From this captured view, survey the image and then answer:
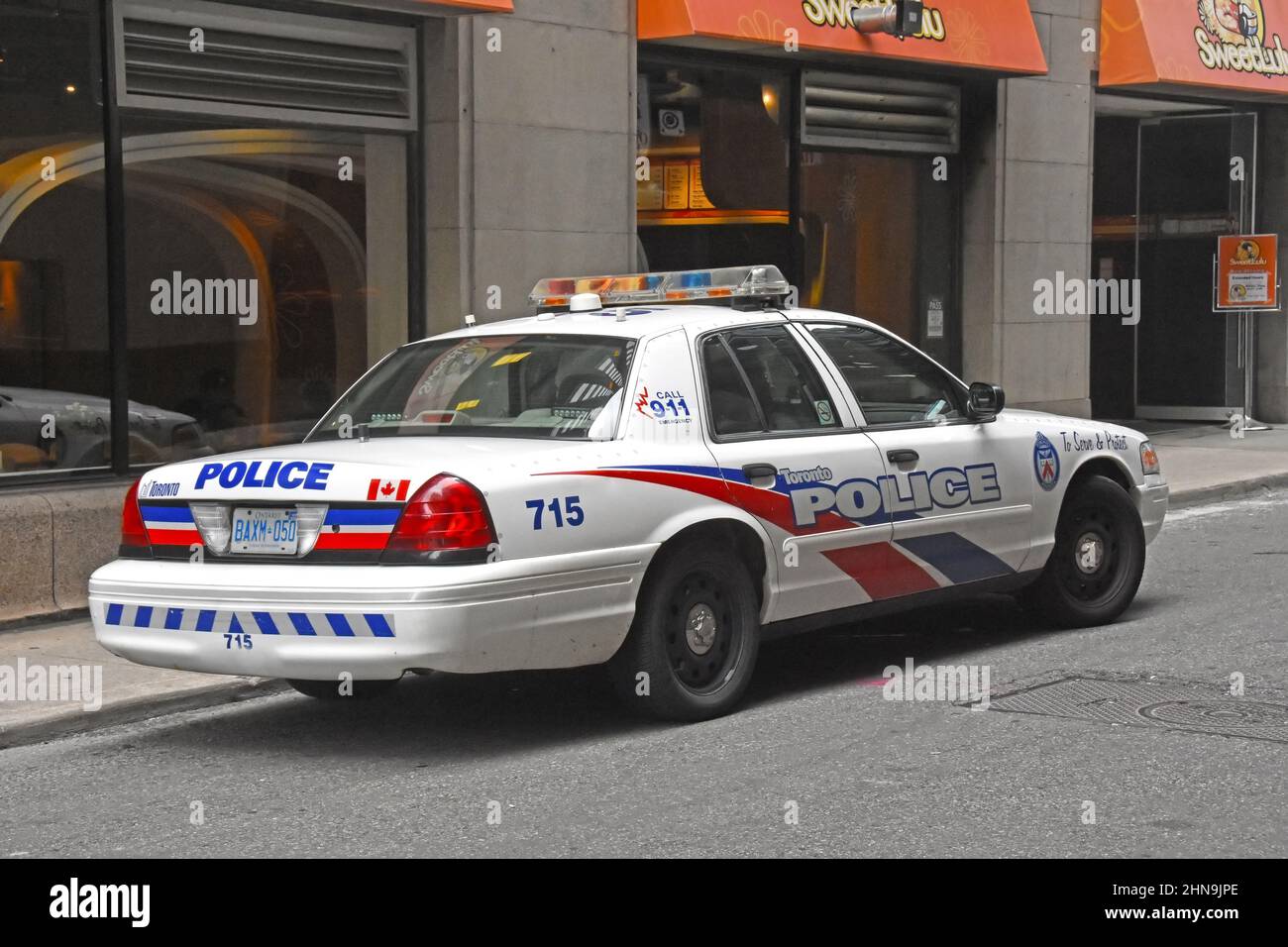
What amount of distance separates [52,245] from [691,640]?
538 centimetres

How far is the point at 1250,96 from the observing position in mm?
19516

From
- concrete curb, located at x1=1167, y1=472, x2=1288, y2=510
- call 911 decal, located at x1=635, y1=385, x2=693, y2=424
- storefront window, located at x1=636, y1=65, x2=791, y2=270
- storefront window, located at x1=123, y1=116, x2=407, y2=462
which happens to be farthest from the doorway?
call 911 decal, located at x1=635, y1=385, x2=693, y2=424

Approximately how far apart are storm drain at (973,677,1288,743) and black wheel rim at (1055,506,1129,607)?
47.6 inches

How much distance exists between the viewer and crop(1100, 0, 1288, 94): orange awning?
706 inches

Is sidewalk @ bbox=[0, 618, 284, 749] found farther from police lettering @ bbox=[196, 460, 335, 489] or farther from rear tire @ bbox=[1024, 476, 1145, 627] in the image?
rear tire @ bbox=[1024, 476, 1145, 627]

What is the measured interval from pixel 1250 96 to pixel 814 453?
45.4 ft

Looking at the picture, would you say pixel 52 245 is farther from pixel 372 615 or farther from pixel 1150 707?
pixel 1150 707

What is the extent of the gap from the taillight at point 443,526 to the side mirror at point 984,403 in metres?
2.91

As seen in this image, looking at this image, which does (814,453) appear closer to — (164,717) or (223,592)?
(223,592)

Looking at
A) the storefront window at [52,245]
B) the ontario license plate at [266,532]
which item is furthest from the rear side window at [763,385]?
the storefront window at [52,245]

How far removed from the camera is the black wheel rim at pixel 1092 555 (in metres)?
8.87

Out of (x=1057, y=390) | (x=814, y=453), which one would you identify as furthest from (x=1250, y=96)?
(x=814, y=453)

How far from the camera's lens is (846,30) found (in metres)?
14.9

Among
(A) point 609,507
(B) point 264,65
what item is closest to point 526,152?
(B) point 264,65
